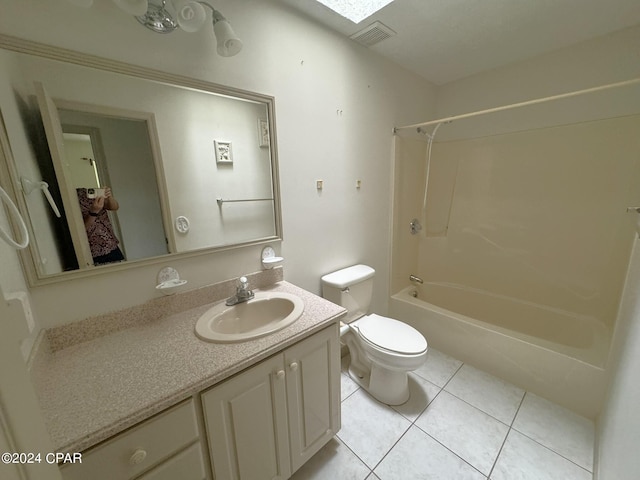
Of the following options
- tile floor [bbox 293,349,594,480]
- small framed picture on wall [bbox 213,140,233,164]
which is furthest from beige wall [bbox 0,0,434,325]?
tile floor [bbox 293,349,594,480]

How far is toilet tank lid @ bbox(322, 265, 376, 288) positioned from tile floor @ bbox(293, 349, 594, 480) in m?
0.75

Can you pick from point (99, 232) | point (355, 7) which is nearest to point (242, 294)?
point (99, 232)

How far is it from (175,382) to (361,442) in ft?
3.72

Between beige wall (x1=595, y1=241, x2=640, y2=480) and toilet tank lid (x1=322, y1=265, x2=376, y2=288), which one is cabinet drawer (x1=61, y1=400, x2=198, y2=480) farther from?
beige wall (x1=595, y1=241, x2=640, y2=480)

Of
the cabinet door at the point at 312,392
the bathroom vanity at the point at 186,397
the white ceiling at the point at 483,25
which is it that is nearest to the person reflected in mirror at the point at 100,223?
the bathroom vanity at the point at 186,397

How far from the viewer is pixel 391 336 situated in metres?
1.53

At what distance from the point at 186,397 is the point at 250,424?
296 mm

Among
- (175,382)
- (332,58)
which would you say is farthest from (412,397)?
(332,58)

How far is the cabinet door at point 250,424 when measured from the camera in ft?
2.63

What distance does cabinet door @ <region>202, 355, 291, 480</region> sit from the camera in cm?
80

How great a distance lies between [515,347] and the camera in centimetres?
163

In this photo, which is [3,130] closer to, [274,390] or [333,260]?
[274,390]

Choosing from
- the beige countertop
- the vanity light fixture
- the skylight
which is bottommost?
the beige countertop

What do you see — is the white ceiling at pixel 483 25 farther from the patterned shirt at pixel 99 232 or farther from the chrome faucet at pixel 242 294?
the chrome faucet at pixel 242 294
